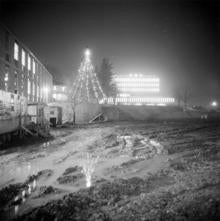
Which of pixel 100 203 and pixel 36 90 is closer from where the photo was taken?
pixel 100 203

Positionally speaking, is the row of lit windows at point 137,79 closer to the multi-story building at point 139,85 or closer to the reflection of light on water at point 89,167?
the multi-story building at point 139,85

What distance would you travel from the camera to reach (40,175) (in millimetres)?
7289

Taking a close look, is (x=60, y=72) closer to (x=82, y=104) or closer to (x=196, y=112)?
(x=82, y=104)

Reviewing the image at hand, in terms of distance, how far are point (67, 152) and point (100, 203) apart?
632cm

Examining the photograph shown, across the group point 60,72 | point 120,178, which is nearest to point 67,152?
point 120,178

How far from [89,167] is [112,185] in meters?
2.29

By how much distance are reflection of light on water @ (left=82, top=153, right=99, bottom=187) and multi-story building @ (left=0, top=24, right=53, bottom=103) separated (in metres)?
16.6

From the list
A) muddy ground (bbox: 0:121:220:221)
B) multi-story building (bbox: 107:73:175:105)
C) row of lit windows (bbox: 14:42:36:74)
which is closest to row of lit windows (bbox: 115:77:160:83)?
multi-story building (bbox: 107:73:175:105)

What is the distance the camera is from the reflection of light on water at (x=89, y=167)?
6.84 metres

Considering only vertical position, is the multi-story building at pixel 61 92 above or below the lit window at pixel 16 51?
below

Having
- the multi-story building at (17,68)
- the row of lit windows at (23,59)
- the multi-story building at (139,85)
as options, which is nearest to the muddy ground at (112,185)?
the multi-story building at (17,68)

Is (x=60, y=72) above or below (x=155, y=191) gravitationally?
above

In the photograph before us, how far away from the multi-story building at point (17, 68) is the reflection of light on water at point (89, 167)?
16569 mm

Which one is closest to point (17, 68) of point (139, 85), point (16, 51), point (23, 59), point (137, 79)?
point (16, 51)
